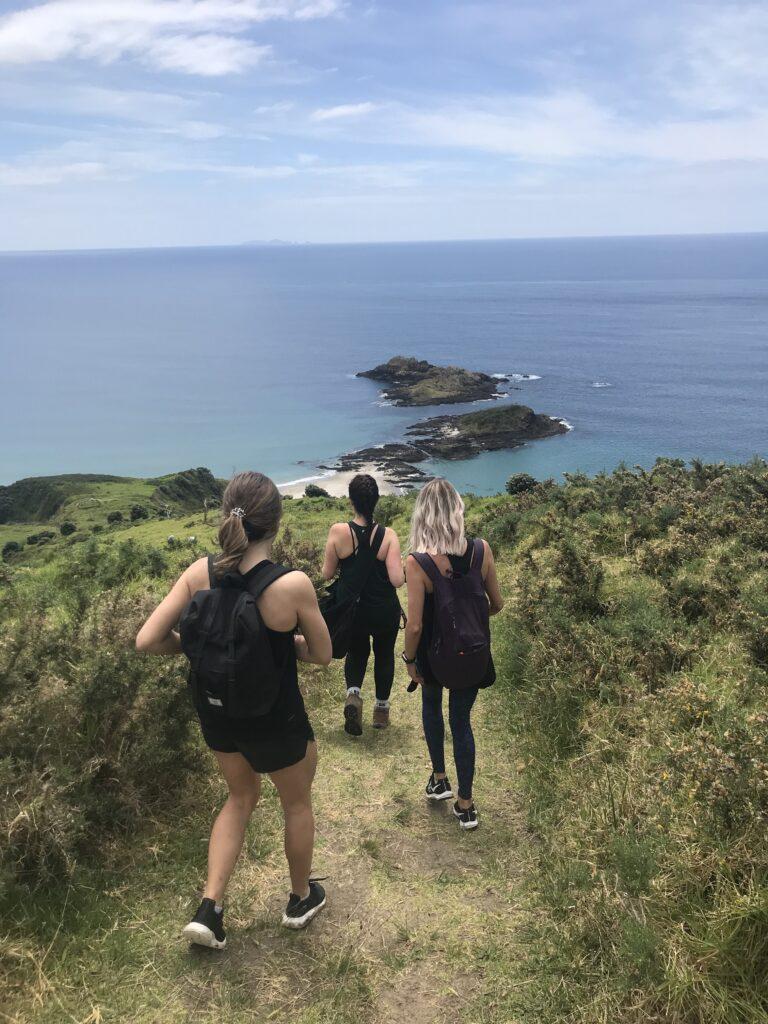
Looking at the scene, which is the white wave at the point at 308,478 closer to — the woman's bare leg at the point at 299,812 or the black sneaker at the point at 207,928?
the woman's bare leg at the point at 299,812

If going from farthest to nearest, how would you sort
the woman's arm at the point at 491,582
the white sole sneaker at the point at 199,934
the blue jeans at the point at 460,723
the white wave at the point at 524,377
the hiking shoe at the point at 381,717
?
the white wave at the point at 524,377, the hiking shoe at the point at 381,717, the blue jeans at the point at 460,723, the woman's arm at the point at 491,582, the white sole sneaker at the point at 199,934

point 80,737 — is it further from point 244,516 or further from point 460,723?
point 460,723

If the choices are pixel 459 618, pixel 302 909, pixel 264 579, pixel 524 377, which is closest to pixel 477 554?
pixel 459 618

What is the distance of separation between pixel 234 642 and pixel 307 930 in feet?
6.00

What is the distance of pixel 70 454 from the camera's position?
75500 millimetres

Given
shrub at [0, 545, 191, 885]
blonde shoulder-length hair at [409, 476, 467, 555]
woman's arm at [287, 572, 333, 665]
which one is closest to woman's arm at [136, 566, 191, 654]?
woman's arm at [287, 572, 333, 665]

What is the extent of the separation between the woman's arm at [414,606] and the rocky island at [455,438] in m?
49.8

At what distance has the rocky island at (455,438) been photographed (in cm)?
5903

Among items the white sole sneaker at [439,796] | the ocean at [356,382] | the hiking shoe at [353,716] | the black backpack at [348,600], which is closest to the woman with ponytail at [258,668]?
the white sole sneaker at [439,796]

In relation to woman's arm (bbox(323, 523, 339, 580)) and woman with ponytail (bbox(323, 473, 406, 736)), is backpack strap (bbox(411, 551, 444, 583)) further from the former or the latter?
woman's arm (bbox(323, 523, 339, 580))

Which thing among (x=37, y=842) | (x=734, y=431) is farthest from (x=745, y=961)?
(x=734, y=431)

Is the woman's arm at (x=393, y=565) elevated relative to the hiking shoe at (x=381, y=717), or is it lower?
elevated

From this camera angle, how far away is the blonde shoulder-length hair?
426 cm

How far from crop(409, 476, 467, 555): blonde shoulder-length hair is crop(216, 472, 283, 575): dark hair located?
1308mm
